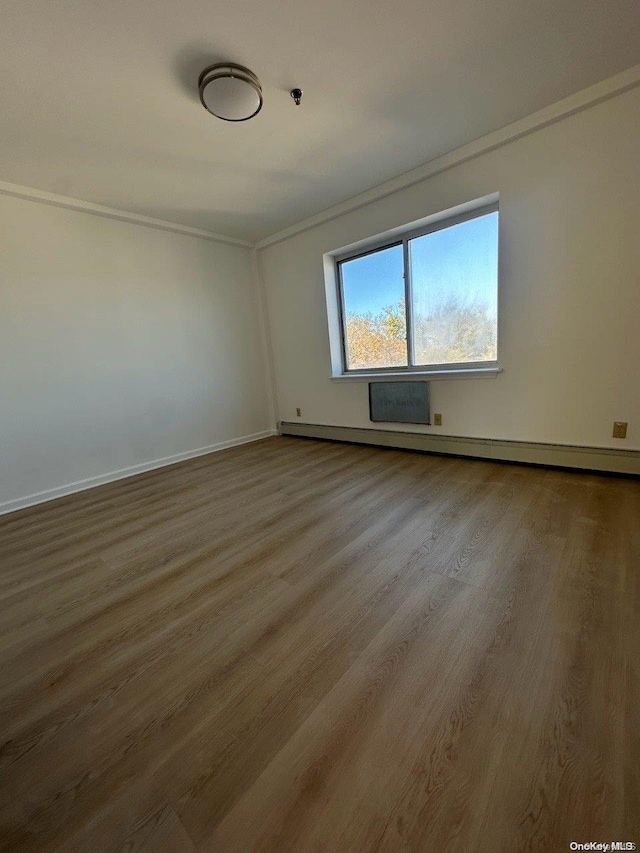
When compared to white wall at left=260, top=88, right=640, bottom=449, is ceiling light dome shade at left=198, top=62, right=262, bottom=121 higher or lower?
higher

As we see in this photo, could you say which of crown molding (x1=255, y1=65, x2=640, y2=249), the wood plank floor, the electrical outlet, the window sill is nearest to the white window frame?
the window sill

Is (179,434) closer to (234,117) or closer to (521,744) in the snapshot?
(234,117)

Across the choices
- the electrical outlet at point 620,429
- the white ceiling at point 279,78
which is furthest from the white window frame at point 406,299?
the electrical outlet at point 620,429

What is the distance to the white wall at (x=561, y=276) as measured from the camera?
7.13 feet

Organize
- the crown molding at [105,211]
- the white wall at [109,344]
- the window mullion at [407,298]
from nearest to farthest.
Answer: the crown molding at [105,211], the white wall at [109,344], the window mullion at [407,298]

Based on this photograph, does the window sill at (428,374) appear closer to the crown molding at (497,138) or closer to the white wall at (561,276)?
the white wall at (561,276)

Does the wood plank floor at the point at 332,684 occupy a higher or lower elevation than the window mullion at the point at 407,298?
lower

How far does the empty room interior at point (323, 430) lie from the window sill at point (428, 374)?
0.03 metres

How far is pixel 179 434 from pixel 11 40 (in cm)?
301

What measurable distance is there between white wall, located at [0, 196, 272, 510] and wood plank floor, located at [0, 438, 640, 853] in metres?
1.35

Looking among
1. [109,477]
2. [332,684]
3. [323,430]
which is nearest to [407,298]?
[323,430]

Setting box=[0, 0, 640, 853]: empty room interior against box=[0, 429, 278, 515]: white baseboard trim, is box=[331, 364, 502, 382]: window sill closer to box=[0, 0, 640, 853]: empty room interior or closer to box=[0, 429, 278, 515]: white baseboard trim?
box=[0, 0, 640, 853]: empty room interior

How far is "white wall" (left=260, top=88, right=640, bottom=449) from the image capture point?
2.17 m

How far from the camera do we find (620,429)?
2.32 m
